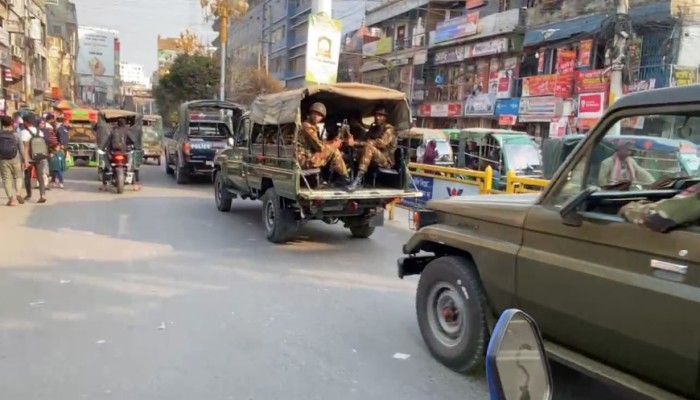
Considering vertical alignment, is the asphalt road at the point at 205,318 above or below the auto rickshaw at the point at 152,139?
below

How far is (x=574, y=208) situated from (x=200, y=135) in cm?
1494

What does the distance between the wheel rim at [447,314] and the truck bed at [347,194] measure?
3.68 metres

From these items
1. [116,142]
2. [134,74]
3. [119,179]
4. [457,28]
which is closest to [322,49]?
[116,142]

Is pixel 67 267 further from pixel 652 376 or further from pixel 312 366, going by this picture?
pixel 652 376

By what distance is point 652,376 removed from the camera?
2.82 meters

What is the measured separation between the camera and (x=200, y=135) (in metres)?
16.9

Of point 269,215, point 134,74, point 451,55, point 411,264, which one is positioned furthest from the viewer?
point 134,74

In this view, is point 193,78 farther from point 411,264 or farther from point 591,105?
point 411,264

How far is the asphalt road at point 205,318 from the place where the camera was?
3893 mm

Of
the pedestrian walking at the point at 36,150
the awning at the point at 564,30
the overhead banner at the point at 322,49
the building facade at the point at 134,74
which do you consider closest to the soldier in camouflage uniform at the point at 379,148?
the overhead banner at the point at 322,49

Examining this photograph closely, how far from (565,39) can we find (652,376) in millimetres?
23778

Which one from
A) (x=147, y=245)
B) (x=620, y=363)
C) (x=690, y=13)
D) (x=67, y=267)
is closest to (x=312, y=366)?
(x=620, y=363)

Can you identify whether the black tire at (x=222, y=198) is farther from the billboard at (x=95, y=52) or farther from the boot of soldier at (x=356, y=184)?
the billboard at (x=95, y=52)

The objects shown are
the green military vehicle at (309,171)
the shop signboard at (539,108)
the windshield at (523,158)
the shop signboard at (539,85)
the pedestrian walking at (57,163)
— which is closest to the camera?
the green military vehicle at (309,171)
